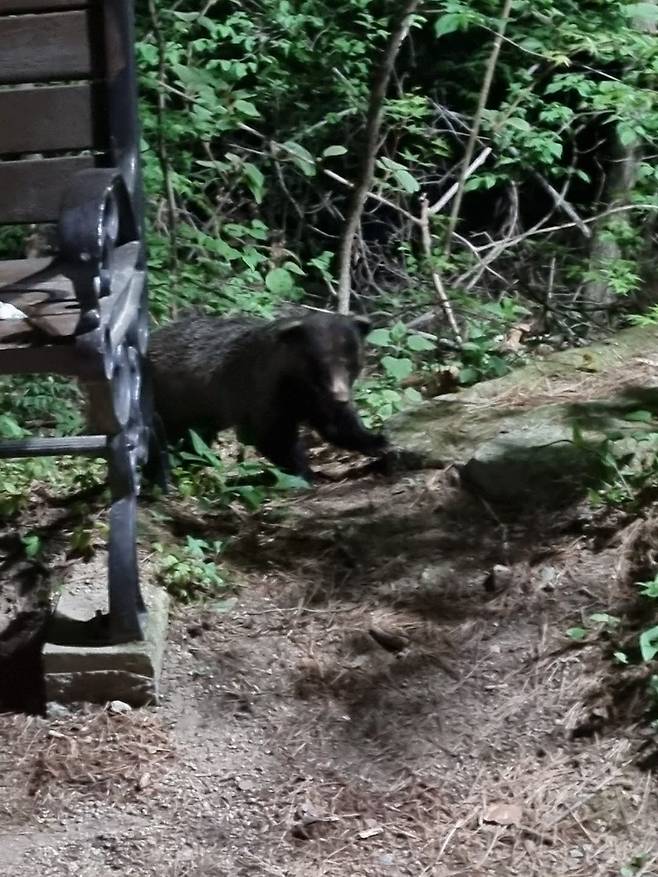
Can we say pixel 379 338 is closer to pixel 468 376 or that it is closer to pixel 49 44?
pixel 468 376

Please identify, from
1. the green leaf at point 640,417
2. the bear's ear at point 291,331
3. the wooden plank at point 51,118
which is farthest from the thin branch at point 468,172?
the wooden plank at point 51,118

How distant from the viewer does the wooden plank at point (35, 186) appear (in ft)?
12.0

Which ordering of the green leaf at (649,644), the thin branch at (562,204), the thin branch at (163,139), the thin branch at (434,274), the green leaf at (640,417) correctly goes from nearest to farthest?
the green leaf at (649,644), the green leaf at (640,417), the thin branch at (163,139), the thin branch at (434,274), the thin branch at (562,204)

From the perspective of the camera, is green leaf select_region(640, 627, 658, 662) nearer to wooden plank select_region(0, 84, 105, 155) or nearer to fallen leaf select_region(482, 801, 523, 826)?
fallen leaf select_region(482, 801, 523, 826)

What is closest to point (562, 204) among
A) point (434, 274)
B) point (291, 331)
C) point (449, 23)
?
point (434, 274)

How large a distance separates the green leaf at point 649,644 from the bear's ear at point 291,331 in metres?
2.80

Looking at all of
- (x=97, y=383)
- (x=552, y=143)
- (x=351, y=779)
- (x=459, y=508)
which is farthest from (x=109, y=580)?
(x=552, y=143)

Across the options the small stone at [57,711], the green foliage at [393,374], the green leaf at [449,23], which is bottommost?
the green foliage at [393,374]

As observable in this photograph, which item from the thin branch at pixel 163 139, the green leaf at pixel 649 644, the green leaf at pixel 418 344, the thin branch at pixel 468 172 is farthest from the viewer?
the thin branch at pixel 468 172

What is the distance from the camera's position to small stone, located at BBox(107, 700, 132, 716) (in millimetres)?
3000

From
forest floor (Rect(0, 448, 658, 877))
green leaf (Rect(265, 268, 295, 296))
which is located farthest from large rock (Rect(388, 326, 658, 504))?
green leaf (Rect(265, 268, 295, 296))

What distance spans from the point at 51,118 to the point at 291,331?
186 centimetres

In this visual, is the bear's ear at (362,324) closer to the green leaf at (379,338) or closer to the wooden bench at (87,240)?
the green leaf at (379,338)

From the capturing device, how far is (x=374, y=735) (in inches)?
113
